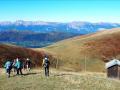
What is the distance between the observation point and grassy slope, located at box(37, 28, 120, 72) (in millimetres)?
89875

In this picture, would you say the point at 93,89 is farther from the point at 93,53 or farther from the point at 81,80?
the point at 93,53

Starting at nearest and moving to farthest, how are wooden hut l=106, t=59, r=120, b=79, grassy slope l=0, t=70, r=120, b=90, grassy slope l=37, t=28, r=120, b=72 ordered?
grassy slope l=0, t=70, r=120, b=90 → wooden hut l=106, t=59, r=120, b=79 → grassy slope l=37, t=28, r=120, b=72

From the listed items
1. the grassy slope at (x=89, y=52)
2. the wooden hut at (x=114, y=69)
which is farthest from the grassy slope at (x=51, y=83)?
the grassy slope at (x=89, y=52)

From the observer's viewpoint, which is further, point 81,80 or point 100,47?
point 100,47

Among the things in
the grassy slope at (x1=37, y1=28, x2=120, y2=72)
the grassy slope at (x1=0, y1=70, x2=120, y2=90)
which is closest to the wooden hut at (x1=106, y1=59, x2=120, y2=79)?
the grassy slope at (x1=0, y1=70, x2=120, y2=90)

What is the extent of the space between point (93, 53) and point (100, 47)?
9491 millimetres

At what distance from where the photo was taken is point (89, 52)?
110250 millimetres

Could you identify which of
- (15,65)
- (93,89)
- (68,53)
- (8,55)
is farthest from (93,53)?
(93,89)

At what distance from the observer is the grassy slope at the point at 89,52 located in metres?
89.9

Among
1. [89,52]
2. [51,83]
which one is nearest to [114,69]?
[51,83]

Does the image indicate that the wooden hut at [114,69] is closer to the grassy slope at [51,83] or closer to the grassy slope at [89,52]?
the grassy slope at [51,83]

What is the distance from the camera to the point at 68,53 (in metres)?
106

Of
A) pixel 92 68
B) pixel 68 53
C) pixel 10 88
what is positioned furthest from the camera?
pixel 68 53

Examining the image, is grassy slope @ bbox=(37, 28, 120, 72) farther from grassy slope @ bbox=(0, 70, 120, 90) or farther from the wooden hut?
grassy slope @ bbox=(0, 70, 120, 90)
